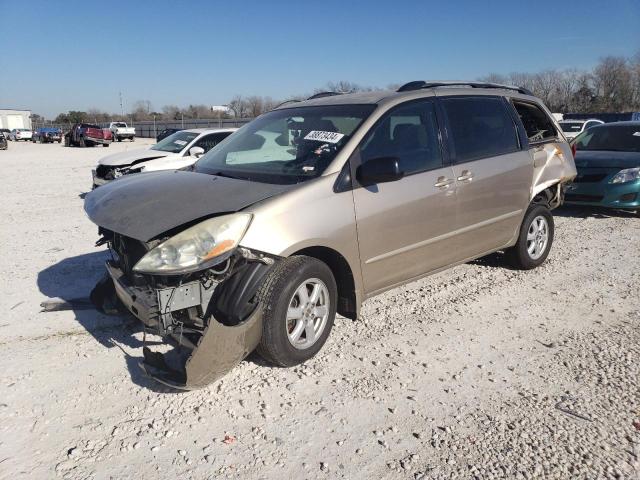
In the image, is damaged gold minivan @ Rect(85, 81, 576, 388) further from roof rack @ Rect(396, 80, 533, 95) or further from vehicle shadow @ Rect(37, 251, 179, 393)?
vehicle shadow @ Rect(37, 251, 179, 393)

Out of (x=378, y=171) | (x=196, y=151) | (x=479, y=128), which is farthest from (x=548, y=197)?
(x=196, y=151)

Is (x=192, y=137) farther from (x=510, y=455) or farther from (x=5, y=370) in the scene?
(x=510, y=455)

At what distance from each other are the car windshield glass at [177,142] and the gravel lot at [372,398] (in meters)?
6.38

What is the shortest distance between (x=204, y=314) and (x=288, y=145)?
5.36 feet

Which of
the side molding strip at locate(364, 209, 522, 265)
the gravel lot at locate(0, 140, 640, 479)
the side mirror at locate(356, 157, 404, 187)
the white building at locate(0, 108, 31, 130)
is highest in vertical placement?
the white building at locate(0, 108, 31, 130)

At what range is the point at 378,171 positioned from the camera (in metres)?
3.58

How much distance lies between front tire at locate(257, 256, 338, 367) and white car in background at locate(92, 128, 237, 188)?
7037 mm

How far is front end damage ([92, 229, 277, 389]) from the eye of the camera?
9.57ft

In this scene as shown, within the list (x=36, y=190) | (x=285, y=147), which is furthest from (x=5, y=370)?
(x=36, y=190)

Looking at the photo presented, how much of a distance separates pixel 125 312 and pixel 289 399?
172 cm

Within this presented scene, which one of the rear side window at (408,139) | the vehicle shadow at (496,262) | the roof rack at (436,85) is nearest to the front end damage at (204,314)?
the rear side window at (408,139)

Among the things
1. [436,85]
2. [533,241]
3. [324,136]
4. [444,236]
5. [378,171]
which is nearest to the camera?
[378,171]

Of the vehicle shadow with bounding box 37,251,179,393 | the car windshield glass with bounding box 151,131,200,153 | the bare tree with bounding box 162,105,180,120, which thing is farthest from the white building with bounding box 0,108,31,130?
the vehicle shadow with bounding box 37,251,179,393

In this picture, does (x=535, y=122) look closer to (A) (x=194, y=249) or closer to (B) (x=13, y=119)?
(A) (x=194, y=249)
